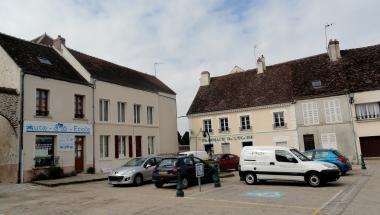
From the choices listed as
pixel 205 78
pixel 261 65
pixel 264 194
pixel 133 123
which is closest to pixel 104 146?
pixel 133 123

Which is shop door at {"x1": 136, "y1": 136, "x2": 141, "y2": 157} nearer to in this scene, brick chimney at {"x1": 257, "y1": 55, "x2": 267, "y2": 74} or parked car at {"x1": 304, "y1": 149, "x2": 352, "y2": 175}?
parked car at {"x1": 304, "y1": 149, "x2": 352, "y2": 175}

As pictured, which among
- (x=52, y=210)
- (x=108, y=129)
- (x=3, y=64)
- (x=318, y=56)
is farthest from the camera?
(x=318, y=56)

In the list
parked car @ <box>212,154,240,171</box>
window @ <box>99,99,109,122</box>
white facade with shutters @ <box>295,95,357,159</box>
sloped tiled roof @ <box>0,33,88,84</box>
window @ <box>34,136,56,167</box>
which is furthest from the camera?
white facade with shutters @ <box>295,95,357,159</box>

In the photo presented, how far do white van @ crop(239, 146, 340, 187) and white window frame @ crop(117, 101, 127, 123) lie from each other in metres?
13.2

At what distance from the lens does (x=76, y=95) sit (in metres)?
22.2

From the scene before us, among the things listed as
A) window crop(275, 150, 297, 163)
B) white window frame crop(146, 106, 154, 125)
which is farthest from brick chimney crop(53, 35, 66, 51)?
window crop(275, 150, 297, 163)

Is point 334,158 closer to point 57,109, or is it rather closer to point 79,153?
point 79,153

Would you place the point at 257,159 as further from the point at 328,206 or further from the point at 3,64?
the point at 3,64

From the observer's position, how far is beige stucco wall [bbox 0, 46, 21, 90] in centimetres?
1842

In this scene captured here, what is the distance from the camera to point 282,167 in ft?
44.8

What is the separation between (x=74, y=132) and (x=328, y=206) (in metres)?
16.4

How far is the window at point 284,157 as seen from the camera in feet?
44.3

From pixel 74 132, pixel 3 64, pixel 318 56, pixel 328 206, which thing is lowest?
pixel 328 206

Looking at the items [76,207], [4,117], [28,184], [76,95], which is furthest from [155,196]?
[76,95]
